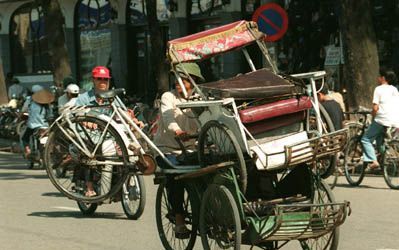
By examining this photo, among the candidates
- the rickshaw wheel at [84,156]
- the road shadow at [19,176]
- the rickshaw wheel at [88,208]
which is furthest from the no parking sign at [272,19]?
the rickshaw wheel at [84,156]

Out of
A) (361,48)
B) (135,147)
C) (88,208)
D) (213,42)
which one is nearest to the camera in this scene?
(213,42)

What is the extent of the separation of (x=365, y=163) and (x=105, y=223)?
501cm

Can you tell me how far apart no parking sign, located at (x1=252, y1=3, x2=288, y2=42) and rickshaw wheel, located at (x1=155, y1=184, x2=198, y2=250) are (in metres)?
8.92

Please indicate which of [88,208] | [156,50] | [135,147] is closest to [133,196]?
[88,208]

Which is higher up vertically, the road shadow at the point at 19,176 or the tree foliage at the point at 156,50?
the tree foliage at the point at 156,50

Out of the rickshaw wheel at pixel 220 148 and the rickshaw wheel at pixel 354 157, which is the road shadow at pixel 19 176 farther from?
the rickshaw wheel at pixel 220 148

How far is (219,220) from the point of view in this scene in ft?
25.0

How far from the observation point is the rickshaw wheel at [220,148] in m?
7.26

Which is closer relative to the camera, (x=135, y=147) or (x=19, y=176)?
(x=135, y=147)

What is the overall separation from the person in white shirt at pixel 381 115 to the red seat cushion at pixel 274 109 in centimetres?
697

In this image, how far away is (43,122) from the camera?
19141mm

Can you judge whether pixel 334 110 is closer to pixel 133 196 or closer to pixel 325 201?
pixel 133 196

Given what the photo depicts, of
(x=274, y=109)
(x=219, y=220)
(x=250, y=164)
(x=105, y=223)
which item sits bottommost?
(x=105, y=223)

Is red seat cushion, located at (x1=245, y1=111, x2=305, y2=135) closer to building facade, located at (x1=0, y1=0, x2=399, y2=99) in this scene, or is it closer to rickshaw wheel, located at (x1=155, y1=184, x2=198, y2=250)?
rickshaw wheel, located at (x1=155, y1=184, x2=198, y2=250)
